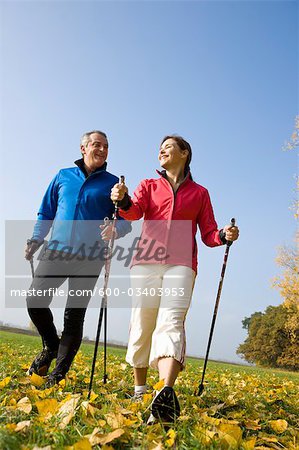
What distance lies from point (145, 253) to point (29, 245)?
1610 mm

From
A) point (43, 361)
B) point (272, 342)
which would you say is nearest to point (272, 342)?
point (272, 342)

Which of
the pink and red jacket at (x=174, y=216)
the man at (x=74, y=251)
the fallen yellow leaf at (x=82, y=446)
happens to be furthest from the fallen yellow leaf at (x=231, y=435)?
the man at (x=74, y=251)

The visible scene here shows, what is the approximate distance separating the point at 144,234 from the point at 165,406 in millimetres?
1658

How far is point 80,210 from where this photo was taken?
449cm

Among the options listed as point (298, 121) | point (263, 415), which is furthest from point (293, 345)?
point (263, 415)

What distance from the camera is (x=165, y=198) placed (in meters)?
4.09

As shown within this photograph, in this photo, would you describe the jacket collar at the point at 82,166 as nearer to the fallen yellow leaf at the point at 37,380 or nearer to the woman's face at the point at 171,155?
the woman's face at the point at 171,155

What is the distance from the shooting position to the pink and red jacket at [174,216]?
12.7ft

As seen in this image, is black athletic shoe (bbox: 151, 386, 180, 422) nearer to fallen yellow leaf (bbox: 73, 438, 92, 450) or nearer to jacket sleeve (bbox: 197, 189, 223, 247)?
fallen yellow leaf (bbox: 73, 438, 92, 450)

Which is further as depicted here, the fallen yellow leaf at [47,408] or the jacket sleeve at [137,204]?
the jacket sleeve at [137,204]

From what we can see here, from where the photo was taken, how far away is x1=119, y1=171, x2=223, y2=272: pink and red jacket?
12.7ft

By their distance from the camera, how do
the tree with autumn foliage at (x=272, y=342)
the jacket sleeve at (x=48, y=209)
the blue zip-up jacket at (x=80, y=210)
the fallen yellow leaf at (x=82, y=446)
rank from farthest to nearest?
the tree with autumn foliage at (x=272, y=342)
the jacket sleeve at (x=48, y=209)
the blue zip-up jacket at (x=80, y=210)
the fallen yellow leaf at (x=82, y=446)

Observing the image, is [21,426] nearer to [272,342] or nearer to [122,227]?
[122,227]

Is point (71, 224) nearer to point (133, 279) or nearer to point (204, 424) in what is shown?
point (133, 279)
